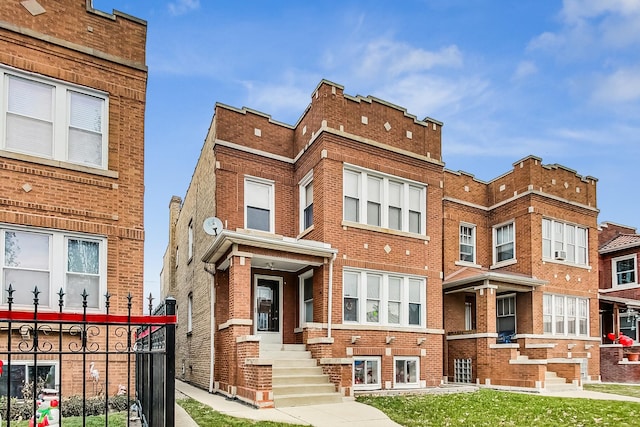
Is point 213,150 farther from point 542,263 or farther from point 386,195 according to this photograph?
point 542,263

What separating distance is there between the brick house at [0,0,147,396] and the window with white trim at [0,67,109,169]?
0.8 inches

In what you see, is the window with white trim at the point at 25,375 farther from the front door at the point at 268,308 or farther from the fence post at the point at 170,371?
the front door at the point at 268,308

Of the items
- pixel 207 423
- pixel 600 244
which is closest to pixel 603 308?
pixel 600 244

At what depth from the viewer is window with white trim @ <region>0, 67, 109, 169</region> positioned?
10.0 metres

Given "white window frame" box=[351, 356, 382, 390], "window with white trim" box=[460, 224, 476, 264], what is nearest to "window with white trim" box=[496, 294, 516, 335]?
"window with white trim" box=[460, 224, 476, 264]

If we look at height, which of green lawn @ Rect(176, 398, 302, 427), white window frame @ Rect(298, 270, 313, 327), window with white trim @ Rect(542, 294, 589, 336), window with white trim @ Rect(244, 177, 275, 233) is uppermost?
window with white trim @ Rect(244, 177, 275, 233)

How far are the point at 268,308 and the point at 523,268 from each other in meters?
10.4

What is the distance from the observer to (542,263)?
65.0 feet

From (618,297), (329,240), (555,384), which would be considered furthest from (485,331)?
(618,297)

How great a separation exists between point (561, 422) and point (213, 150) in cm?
1141

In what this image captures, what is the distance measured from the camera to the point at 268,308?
15328mm

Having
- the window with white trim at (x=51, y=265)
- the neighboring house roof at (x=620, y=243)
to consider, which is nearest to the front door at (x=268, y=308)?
the window with white trim at (x=51, y=265)

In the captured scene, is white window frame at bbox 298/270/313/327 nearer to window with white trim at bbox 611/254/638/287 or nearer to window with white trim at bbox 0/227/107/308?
window with white trim at bbox 0/227/107/308

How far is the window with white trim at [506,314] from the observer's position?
19.9m
